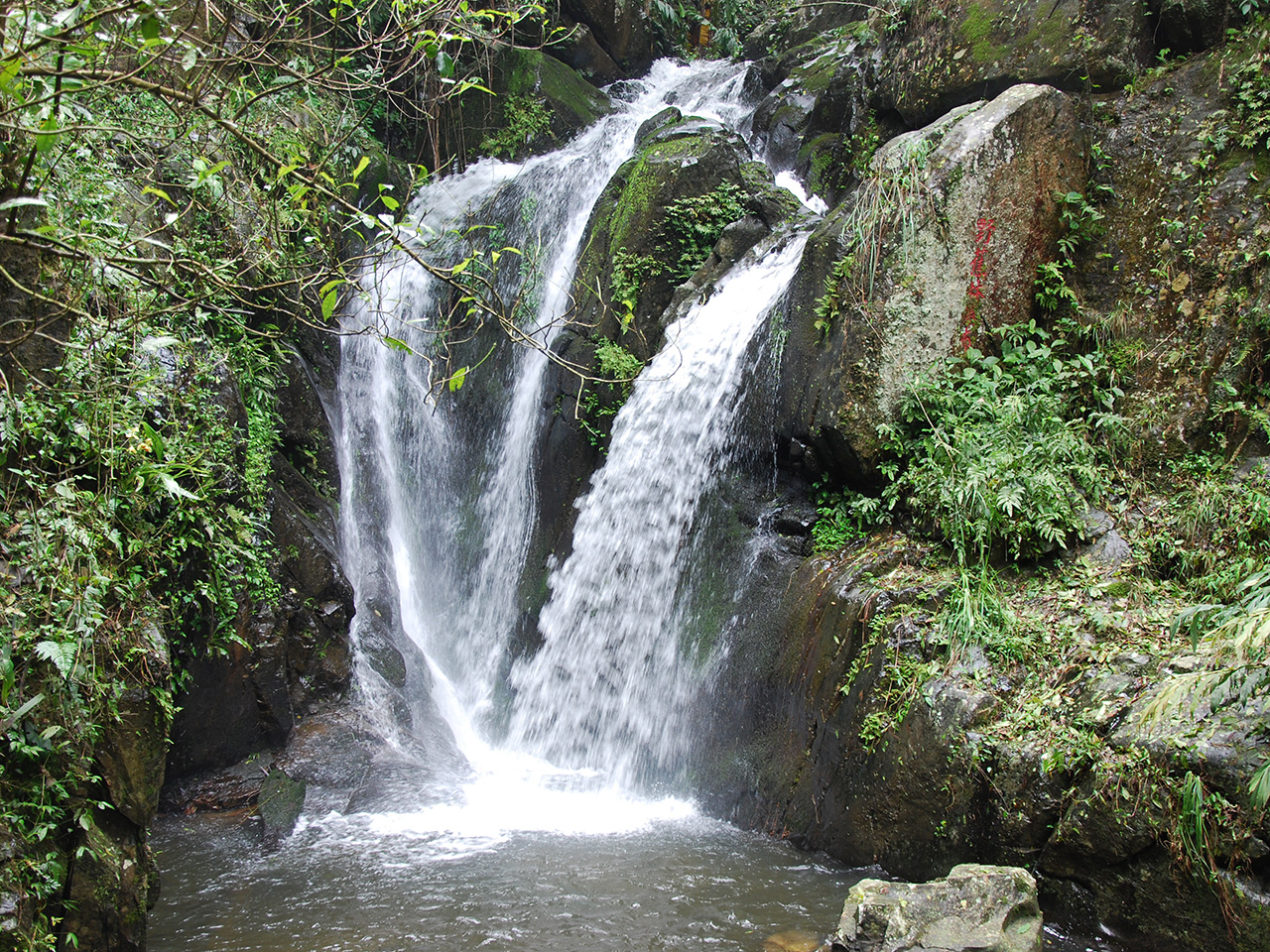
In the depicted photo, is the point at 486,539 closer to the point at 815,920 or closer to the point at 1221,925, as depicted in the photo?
the point at 815,920

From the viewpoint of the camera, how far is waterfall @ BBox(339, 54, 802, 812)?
731 centimetres

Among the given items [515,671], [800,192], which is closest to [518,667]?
[515,671]

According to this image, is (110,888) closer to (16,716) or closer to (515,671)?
(16,716)

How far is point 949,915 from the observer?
3.39 m

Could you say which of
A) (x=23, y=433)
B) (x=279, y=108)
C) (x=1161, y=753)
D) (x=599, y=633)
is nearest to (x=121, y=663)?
(x=23, y=433)

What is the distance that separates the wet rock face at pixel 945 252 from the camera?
20.3ft

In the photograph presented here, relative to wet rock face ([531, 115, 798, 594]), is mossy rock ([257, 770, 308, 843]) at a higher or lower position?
lower

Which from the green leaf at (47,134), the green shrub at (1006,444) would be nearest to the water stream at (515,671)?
the green leaf at (47,134)

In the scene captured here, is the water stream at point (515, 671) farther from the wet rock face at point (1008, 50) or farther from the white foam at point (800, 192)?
the wet rock face at point (1008, 50)

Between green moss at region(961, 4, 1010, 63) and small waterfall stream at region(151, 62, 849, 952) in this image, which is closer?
small waterfall stream at region(151, 62, 849, 952)

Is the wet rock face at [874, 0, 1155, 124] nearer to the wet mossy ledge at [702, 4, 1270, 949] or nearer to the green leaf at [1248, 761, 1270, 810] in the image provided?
the wet mossy ledge at [702, 4, 1270, 949]

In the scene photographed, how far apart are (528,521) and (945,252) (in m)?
5.59

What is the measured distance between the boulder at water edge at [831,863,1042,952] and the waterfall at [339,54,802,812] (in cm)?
305

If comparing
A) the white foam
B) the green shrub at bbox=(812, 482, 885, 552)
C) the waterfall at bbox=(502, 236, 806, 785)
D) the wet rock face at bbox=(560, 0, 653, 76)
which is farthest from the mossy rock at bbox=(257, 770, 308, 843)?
the wet rock face at bbox=(560, 0, 653, 76)
